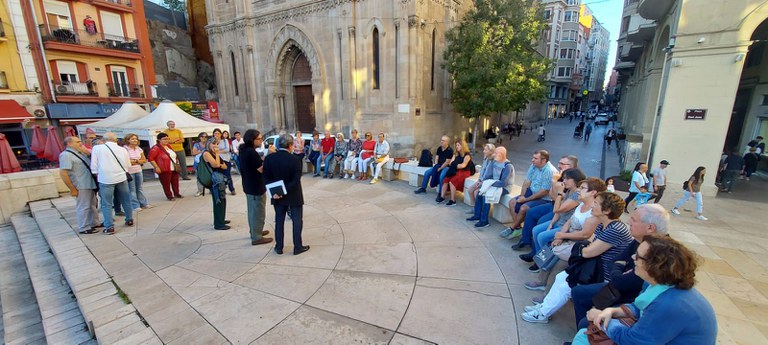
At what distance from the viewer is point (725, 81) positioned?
869 cm

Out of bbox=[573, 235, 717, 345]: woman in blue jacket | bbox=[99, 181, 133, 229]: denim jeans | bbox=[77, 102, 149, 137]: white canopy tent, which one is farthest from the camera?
bbox=[77, 102, 149, 137]: white canopy tent

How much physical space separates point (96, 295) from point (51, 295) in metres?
0.92

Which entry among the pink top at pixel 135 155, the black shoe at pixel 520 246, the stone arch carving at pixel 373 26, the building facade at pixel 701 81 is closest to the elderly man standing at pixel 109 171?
the pink top at pixel 135 155

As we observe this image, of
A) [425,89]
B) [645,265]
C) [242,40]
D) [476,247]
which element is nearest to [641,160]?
[425,89]

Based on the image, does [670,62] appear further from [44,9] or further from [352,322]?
[44,9]

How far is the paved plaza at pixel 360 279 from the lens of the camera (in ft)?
10.2

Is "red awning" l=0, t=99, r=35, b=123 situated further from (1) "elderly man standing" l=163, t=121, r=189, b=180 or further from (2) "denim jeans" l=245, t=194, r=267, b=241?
(2) "denim jeans" l=245, t=194, r=267, b=241

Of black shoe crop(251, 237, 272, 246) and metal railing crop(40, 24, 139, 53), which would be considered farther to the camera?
metal railing crop(40, 24, 139, 53)

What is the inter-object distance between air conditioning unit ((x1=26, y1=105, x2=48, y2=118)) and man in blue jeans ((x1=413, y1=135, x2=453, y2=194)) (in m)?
21.5

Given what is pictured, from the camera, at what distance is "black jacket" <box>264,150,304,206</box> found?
4.35 m

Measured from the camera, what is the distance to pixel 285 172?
4352 millimetres

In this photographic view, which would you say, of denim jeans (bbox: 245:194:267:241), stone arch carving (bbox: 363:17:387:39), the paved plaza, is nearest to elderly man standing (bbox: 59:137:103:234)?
the paved plaza

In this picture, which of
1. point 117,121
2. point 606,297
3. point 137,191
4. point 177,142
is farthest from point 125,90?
point 606,297

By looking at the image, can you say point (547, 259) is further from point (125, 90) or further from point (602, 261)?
point (125, 90)
